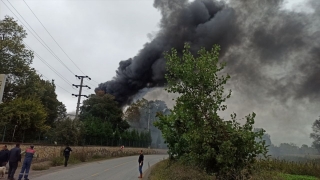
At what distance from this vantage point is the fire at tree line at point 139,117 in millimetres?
8977

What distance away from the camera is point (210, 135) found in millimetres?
8859

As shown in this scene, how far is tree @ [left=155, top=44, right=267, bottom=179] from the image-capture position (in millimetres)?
8672

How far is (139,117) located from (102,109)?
2639cm

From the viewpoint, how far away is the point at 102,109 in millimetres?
52969

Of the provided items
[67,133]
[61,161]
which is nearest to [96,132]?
[67,133]

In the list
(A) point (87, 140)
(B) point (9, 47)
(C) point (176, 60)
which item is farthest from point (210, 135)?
(A) point (87, 140)

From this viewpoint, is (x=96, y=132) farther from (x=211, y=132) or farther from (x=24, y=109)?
(x=211, y=132)

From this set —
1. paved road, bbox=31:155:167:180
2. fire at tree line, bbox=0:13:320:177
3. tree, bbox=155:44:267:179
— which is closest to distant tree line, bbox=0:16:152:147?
fire at tree line, bbox=0:13:320:177

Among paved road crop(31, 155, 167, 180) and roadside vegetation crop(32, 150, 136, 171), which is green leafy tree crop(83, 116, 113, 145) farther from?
paved road crop(31, 155, 167, 180)

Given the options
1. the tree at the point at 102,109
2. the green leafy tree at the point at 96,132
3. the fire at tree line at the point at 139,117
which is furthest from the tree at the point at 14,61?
the tree at the point at 102,109

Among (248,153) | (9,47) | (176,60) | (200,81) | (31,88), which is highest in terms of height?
(9,47)

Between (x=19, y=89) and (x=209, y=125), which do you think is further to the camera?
(x=19, y=89)

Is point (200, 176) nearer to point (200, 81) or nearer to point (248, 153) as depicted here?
point (248, 153)

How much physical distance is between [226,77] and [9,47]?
2768 centimetres
